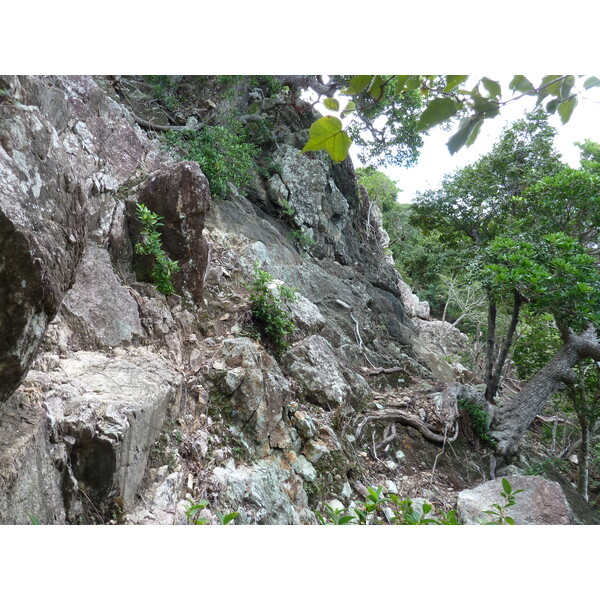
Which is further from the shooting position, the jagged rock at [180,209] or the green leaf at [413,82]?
the jagged rock at [180,209]

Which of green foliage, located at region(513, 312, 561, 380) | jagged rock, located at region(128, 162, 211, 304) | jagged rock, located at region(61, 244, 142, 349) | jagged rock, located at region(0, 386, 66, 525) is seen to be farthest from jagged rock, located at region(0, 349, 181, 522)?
green foliage, located at region(513, 312, 561, 380)

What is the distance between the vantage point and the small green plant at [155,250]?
2.16 m

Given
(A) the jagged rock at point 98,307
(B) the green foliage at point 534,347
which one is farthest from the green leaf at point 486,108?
(B) the green foliage at point 534,347

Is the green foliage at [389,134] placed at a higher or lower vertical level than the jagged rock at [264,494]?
higher

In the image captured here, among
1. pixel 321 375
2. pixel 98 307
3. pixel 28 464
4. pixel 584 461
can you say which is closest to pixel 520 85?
pixel 28 464

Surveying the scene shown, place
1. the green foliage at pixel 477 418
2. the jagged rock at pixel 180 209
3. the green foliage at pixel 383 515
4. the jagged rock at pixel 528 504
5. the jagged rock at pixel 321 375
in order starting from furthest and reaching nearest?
the green foliage at pixel 477 418
the jagged rock at pixel 321 375
the jagged rock at pixel 180 209
the jagged rock at pixel 528 504
the green foliage at pixel 383 515

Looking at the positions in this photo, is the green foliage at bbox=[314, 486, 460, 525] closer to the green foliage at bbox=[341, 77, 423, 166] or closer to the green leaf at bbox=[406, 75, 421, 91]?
the green leaf at bbox=[406, 75, 421, 91]

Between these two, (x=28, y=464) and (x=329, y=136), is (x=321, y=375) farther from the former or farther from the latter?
(x=329, y=136)

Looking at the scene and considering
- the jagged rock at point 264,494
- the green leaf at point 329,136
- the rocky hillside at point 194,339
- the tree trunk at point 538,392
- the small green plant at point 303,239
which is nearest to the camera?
the green leaf at point 329,136

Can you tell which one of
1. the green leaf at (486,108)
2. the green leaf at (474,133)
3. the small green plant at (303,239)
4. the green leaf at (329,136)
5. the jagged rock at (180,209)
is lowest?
the green leaf at (329,136)

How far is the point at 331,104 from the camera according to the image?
1.85 feet

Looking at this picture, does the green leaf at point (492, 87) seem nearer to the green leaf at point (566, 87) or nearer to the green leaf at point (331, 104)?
the green leaf at point (566, 87)

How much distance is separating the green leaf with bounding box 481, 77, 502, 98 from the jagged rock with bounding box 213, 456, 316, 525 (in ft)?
5.00

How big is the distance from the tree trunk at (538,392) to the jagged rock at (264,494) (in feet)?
5.22
